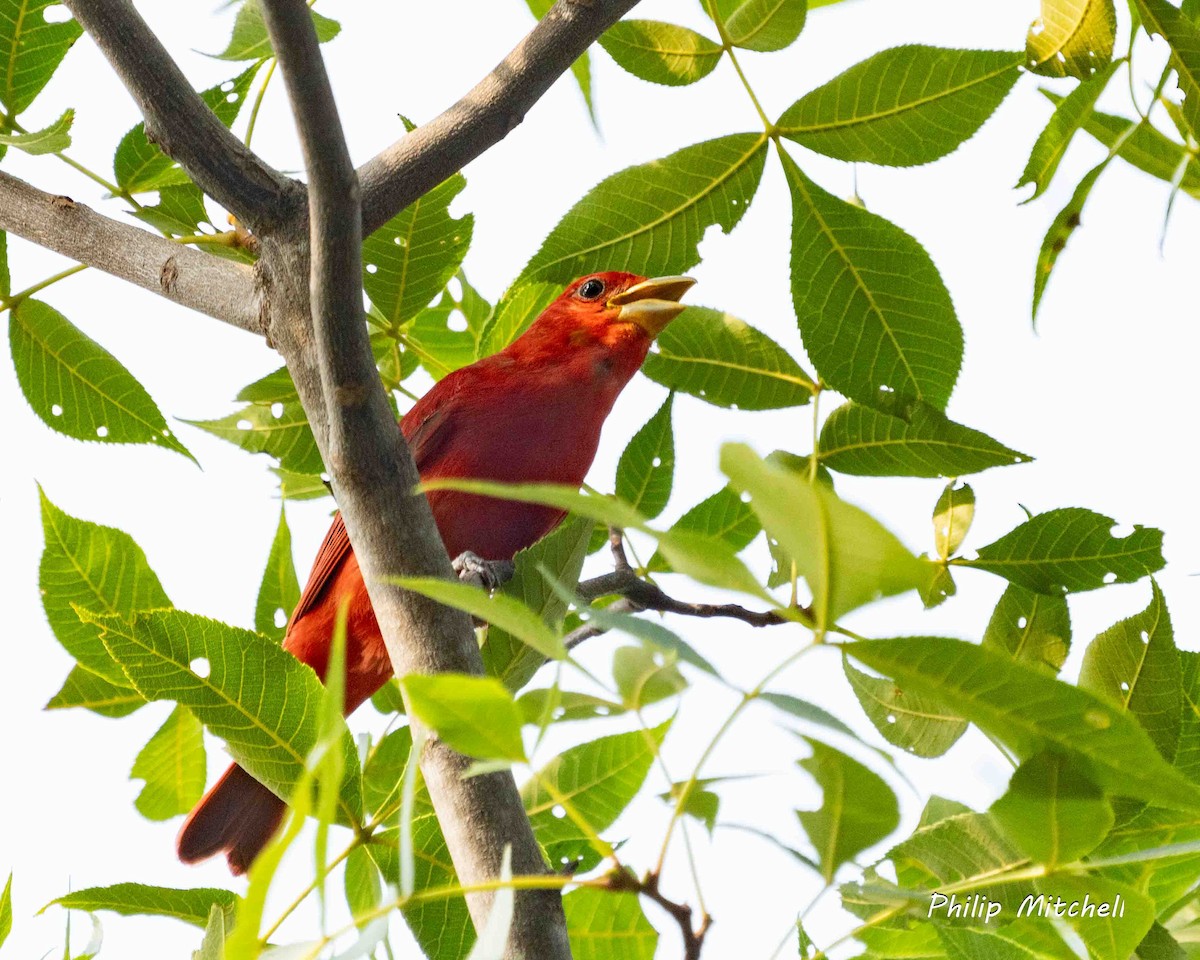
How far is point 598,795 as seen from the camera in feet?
6.55

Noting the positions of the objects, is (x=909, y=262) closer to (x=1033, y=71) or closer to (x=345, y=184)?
(x=1033, y=71)

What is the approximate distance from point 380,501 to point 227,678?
312 mm

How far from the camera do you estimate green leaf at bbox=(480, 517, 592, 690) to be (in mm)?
1786

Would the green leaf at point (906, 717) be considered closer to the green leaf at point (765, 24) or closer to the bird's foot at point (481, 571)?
the bird's foot at point (481, 571)

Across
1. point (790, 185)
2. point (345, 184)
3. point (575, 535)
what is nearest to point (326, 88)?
point (345, 184)

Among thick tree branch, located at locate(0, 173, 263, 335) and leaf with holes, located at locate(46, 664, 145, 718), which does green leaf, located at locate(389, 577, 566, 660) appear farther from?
leaf with holes, located at locate(46, 664, 145, 718)

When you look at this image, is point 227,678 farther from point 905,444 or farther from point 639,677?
point 905,444

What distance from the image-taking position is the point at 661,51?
2.19 metres

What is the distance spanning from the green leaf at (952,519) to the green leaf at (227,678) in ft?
3.60

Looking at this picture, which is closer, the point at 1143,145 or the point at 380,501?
the point at 380,501

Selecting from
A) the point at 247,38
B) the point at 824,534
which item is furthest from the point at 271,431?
the point at 824,534

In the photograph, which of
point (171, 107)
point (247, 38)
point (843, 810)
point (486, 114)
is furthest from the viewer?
point (247, 38)

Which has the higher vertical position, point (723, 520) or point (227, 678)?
point (723, 520)

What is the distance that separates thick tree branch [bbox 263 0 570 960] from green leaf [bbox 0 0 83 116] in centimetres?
104
